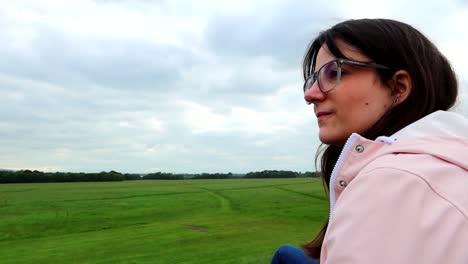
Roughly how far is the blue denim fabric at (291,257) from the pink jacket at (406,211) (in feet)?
4.30

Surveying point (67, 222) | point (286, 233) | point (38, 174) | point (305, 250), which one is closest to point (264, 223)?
point (286, 233)

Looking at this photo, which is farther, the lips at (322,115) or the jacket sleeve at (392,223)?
the lips at (322,115)

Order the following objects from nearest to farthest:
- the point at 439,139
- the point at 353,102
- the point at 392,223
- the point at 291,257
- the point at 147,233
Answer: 1. the point at 392,223
2. the point at 439,139
3. the point at 353,102
4. the point at 291,257
5. the point at 147,233

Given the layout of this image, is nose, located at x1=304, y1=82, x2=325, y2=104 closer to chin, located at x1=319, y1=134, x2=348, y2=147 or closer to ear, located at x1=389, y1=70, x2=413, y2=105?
chin, located at x1=319, y1=134, x2=348, y2=147

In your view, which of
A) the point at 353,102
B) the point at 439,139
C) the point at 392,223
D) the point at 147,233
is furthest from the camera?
the point at 147,233

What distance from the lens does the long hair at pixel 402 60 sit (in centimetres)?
169

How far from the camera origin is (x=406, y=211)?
1.02 meters

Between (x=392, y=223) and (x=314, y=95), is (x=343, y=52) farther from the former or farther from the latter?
(x=392, y=223)

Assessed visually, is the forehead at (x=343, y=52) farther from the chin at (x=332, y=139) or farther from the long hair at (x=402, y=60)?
the chin at (x=332, y=139)

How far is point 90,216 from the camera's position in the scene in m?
32.4

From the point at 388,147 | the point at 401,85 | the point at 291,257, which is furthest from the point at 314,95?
the point at 291,257

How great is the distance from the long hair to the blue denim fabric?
1.00m

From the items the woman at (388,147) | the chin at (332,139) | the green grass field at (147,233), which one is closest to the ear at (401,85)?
the woman at (388,147)

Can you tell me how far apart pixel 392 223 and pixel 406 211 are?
0.04 m
